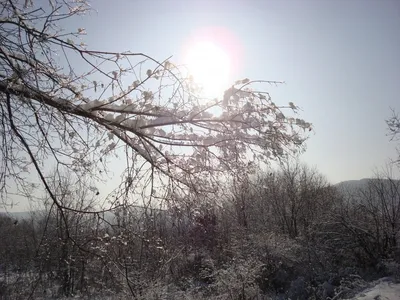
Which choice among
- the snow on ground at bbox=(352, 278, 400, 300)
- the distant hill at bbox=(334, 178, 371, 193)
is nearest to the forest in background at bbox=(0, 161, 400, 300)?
the snow on ground at bbox=(352, 278, 400, 300)

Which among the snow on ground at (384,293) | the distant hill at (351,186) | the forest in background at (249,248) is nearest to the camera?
the forest in background at (249,248)

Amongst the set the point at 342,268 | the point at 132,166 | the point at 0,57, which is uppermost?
the point at 0,57

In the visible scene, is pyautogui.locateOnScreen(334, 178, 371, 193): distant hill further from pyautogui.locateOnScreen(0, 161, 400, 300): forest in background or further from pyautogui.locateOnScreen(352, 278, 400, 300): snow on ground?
pyautogui.locateOnScreen(352, 278, 400, 300): snow on ground

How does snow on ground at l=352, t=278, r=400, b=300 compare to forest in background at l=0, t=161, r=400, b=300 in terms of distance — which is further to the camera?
snow on ground at l=352, t=278, r=400, b=300

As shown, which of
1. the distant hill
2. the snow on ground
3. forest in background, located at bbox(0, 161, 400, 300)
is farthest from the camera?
the distant hill

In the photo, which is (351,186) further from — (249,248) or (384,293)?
(384,293)

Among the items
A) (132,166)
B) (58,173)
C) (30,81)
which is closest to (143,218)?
(132,166)

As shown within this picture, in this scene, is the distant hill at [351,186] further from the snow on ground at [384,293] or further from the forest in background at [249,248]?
the snow on ground at [384,293]

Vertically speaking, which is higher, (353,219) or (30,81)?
(30,81)

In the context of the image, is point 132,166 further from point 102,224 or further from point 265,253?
point 265,253

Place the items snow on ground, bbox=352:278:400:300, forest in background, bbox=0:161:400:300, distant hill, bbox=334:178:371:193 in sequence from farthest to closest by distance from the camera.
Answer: distant hill, bbox=334:178:371:193 → snow on ground, bbox=352:278:400:300 → forest in background, bbox=0:161:400:300

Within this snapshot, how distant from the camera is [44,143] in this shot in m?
2.58

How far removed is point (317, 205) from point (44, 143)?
24.0 m

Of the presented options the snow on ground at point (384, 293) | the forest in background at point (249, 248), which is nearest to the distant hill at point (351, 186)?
the forest in background at point (249, 248)
